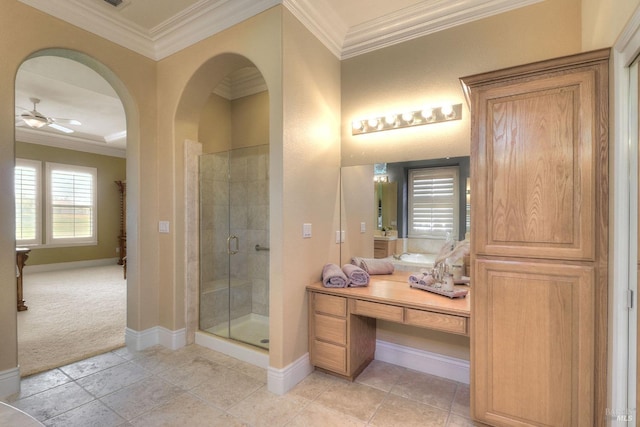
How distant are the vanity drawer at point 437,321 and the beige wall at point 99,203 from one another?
7.88 m

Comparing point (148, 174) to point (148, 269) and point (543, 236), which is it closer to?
point (148, 269)

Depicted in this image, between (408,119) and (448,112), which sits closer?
(448,112)

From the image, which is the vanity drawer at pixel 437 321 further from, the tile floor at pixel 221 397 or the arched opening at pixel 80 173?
the arched opening at pixel 80 173

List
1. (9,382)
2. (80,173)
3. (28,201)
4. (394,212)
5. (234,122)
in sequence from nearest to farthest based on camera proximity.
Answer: (9,382) < (394,212) < (234,122) < (28,201) < (80,173)

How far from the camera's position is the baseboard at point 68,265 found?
631cm

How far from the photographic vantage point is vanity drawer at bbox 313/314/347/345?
233 cm

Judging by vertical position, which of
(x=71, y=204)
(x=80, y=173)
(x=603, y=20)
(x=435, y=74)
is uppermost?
(x=435, y=74)

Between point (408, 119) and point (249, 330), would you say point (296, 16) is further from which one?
point (249, 330)

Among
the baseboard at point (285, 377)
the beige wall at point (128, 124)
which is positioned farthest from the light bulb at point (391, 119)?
the beige wall at point (128, 124)

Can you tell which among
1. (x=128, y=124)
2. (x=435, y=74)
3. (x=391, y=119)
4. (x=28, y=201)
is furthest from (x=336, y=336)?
(x=28, y=201)

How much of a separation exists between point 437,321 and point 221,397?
5.30 ft

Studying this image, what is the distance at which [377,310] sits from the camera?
221cm

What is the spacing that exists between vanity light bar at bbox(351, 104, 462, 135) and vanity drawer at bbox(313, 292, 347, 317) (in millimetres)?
1530

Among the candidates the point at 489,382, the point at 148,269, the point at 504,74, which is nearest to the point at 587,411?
the point at 489,382
